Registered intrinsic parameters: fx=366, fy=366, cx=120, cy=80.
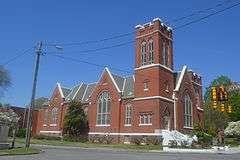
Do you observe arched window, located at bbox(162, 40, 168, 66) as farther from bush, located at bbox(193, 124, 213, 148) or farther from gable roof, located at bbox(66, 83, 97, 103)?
gable roof, located at bbox(66, 83, 97, 103)

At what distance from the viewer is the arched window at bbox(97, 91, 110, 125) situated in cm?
5658

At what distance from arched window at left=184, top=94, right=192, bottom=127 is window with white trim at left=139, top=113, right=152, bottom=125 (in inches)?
312

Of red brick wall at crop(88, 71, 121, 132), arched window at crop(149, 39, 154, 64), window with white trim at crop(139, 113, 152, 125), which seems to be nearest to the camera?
window with white trim at crop(139, 113, 152, 125)

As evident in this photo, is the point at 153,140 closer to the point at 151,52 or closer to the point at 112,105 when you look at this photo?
the point at 112,105

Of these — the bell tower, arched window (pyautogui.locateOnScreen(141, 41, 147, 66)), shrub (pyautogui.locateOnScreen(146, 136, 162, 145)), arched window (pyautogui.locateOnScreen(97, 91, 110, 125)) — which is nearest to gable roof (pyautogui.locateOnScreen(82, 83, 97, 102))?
arched window (pyautogui.locateOnScreen(97, 91, 110, 125))

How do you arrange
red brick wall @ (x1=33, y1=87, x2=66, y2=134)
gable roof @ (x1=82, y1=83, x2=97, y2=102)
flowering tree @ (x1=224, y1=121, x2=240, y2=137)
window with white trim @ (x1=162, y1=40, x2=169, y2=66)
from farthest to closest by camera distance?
flowering tree @ (x1=224, y1=121, x2=240, y2=137)
red brick wall @ (x1=33, y1=87, x2=66, y2=134)
gable roof @ (x1=82, y1=83, x2=97, y2=102)
window with white trim @ (x1=162, y1=40, x2=169, y2=66)

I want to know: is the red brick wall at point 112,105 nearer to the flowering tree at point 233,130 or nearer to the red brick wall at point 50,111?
the red brick wall at point 50,111

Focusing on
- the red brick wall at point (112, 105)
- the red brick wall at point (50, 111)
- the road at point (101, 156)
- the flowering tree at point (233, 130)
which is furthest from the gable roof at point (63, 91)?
the road at point (101, 156)

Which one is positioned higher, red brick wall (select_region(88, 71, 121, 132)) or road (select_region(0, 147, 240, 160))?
red brick wall (select_region(88, 71, 121, 132))

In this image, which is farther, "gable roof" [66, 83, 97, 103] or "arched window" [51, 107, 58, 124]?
"arched window" [51, 107, 58, 124]

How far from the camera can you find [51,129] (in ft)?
219

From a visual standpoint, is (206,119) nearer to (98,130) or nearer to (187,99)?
(187,99)

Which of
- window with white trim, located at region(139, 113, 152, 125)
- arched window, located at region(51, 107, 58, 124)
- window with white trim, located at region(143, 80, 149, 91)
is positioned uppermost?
window with white trim, located at region(143, 80, 149, 91)

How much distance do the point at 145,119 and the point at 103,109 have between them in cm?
958
